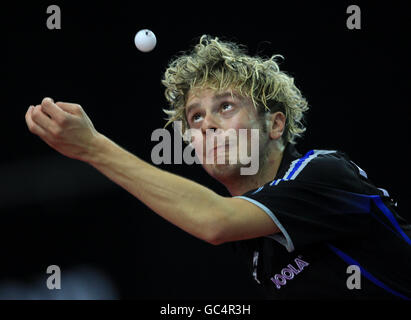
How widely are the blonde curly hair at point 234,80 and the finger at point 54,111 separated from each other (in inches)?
38.4

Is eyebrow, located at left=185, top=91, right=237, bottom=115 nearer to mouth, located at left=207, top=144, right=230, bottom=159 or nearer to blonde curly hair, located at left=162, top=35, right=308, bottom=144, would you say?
blonde curly hair, located at left=162, top=35, right=308, bottom=144

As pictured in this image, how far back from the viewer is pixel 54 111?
1861mm

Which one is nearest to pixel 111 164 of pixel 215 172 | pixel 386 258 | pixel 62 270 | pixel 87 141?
pixel 87 141

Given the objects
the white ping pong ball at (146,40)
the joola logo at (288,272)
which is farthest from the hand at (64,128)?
the white ping pong ball at (146,40)

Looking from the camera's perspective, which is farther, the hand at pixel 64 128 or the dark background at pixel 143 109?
the dark background at pixel 143 109

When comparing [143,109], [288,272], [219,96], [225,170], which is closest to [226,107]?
[219,96]

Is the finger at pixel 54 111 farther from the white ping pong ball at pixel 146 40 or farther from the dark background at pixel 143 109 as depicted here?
the dark background at pixel 143 109

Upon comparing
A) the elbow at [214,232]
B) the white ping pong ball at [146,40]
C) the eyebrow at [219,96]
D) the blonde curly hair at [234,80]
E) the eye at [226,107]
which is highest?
the white ping pong ball at [146,40]

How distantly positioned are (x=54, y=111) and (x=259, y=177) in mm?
1038

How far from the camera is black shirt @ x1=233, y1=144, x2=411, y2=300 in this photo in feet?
6.72

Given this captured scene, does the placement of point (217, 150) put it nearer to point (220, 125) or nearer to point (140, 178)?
point (220, 125)

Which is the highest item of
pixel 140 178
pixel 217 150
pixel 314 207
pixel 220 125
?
pixel 220 125

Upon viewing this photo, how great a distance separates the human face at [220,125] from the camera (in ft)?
8.11

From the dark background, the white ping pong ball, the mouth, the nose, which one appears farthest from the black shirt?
the dark background
